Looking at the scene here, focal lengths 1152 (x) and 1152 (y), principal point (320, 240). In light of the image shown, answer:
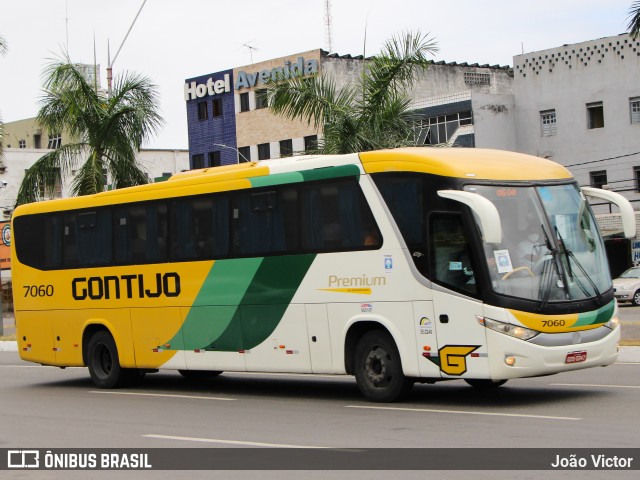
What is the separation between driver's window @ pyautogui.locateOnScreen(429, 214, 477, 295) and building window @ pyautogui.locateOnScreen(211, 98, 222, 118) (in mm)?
55687

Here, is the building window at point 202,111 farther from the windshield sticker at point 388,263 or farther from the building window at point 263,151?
the windshield sticker at point 388,263

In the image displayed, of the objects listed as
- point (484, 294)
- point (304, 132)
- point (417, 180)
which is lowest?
point (484, 294)

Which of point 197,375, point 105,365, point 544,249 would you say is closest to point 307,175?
point 544,249

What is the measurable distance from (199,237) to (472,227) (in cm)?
541

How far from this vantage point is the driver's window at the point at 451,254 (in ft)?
45.4

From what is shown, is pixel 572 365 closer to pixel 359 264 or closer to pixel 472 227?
pixel 472 227

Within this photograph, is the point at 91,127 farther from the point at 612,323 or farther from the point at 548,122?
the point at 548,122

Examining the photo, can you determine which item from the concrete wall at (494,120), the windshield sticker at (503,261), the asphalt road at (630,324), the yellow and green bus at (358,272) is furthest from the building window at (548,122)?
the windshield sticker at (503,261)

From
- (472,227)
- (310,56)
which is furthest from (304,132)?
(472,227)

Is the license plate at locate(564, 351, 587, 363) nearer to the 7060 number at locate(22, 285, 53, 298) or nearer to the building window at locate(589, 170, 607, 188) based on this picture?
the 7060 number at locate(22, 285, 53, 298)

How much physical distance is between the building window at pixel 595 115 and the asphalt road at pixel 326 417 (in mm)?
35887

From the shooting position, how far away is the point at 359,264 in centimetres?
1511

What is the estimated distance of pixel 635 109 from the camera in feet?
169

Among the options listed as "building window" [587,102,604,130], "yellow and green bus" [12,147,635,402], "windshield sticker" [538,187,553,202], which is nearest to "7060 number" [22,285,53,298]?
"yellow and green bus" [12,147,635,402]
